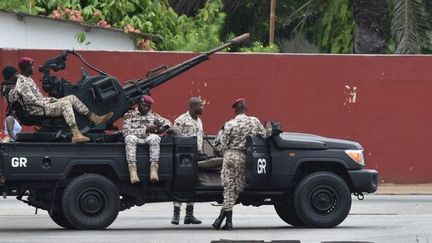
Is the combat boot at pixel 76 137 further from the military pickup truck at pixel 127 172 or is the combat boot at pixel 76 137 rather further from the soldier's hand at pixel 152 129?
the soldier's hand at pixel 152 129

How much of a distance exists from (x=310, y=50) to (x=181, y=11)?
27.1ft

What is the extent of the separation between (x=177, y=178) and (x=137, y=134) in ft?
2.60

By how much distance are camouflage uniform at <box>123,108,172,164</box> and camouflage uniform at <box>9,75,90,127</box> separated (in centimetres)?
76

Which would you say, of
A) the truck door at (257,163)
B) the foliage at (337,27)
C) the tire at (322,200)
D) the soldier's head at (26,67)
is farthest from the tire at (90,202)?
the foliage at (337,27)

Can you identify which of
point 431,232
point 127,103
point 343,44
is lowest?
point 431,232

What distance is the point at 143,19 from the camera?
30.0 m

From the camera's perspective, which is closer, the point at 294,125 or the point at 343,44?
the point at 294,125

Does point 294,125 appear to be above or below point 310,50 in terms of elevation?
below

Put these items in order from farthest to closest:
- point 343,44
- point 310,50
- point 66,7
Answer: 1. point 310,50
2. point 343,44
3. point 66,7

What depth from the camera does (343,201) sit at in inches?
625

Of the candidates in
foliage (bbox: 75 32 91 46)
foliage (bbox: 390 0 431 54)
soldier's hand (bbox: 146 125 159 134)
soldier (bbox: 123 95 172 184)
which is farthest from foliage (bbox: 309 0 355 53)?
soldier's hand (bbox: 146 125 159 134)

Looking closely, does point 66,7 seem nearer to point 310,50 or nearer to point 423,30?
point 423,30

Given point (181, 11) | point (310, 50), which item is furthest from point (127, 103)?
point (310, 50)

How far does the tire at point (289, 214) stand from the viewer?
16.0 meters
